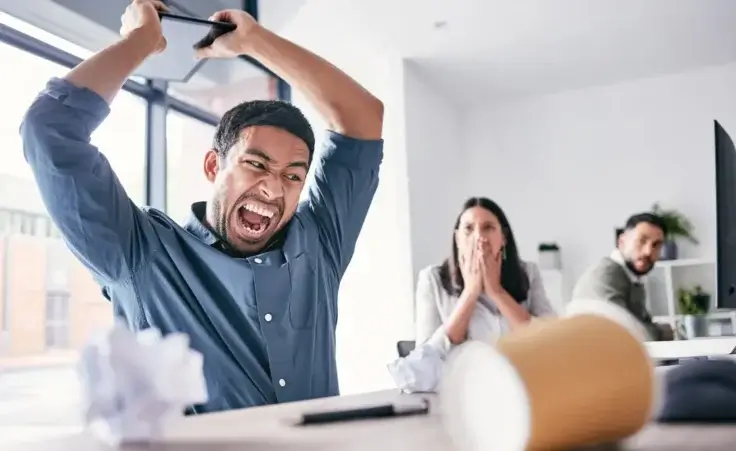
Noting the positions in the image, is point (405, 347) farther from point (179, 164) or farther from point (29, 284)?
point (179, 164)

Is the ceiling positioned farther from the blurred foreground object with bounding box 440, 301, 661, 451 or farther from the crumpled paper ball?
the blurred foreground object with bounding box 440, 301, 661, 451

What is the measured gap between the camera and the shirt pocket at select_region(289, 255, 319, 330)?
3.72 feet

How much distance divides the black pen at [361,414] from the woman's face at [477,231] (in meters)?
1.86

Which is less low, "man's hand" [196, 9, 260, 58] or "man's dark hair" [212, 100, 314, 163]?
"man's hand" [196, 9, 260, 58]

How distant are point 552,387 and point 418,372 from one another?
0.57 meters

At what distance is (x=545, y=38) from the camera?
4.27m

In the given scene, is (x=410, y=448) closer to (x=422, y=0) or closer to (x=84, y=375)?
(x=84, y=375)

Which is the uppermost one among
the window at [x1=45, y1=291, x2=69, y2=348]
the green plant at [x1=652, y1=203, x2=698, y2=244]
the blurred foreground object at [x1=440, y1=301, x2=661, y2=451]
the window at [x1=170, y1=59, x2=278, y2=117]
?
the window at [x1=170, y1=59, x2=278, y2=117]

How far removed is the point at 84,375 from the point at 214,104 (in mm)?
3625

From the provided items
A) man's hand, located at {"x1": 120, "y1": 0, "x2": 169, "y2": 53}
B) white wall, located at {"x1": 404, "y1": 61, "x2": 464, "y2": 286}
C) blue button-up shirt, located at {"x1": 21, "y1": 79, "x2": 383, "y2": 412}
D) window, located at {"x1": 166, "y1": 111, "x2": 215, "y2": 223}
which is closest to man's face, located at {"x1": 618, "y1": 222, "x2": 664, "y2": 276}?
white wall, located at {"x1": 404, "y1": 61, "x2": 464, "y2": 286}

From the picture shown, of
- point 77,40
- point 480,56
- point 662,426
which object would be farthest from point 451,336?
point 480,56

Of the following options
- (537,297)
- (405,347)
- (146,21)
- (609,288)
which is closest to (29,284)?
(405,347)

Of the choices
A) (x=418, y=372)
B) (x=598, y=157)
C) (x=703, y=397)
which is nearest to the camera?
(x=703, y=397)

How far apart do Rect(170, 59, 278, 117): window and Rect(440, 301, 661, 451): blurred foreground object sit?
3.47m
